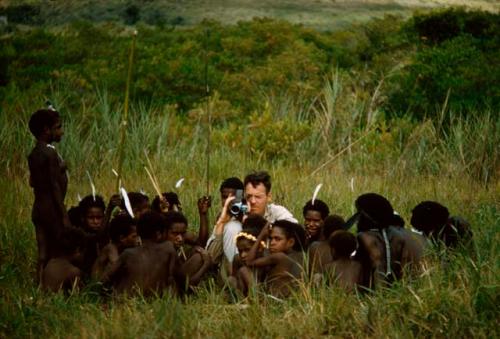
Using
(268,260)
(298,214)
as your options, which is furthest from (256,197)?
(298,214)

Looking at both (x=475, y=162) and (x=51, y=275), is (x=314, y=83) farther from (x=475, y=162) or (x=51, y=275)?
(x=51, y=275)

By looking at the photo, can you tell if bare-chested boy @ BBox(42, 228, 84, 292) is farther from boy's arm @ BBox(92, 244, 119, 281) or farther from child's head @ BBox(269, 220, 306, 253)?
child's head @ BBox(269, 220, 306, 253)

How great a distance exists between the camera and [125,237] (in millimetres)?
7121

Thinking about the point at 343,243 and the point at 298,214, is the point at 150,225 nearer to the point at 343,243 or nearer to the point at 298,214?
the point at 343,243

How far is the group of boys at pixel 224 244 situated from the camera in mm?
6715

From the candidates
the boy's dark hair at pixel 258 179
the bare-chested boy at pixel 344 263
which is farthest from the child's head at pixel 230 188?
the bare-chested boy at pixel 344 263

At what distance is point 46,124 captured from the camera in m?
7.21

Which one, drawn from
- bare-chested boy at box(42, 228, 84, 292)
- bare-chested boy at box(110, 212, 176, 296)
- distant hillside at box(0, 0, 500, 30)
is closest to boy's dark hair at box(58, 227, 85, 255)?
bare-chested boy at box(42, 228, 84, 292)

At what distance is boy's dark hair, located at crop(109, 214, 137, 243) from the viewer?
710 centimetres

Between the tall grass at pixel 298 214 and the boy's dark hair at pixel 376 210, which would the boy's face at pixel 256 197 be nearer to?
the tall grass at pixel 298 214

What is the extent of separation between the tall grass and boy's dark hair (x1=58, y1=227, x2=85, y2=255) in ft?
1.01

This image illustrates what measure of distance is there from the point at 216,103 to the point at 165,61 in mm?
6768

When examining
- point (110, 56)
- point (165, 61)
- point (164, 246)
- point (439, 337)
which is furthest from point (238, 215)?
point (110, 56)

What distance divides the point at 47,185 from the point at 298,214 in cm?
283
